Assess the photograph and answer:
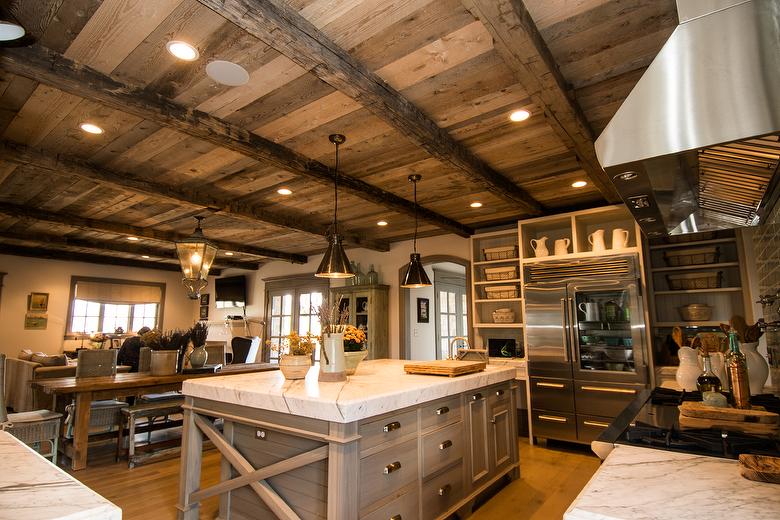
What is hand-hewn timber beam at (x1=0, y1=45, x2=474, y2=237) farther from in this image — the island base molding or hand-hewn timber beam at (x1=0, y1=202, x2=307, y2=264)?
hand-hewn timber beam at (x1=0, y1=202, x2=307, y2=264)

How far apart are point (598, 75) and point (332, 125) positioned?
5.47 ft

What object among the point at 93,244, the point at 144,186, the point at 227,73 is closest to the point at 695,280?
the point at 227,73

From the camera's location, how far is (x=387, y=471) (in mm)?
2098

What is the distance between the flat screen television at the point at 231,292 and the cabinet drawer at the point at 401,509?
24.1 feet

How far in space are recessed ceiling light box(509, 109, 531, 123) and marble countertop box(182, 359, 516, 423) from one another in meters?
1.77

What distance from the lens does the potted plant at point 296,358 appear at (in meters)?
2.53

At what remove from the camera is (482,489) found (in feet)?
9.48

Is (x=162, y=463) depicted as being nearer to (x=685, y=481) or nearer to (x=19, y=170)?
(x=19, y=170)

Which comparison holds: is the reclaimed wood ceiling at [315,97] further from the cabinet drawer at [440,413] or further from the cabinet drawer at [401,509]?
the cabinet drawer at [401,509]

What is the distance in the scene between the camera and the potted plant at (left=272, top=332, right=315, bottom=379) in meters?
2.53

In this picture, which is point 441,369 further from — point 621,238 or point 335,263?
point 621,238

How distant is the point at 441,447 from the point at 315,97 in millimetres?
2246

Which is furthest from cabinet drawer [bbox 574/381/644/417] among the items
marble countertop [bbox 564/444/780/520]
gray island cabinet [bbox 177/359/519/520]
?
marble countertop [bbox 564/444/780/520]

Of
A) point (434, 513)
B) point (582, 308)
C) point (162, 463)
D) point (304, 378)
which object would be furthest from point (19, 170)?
point (582, 308)
